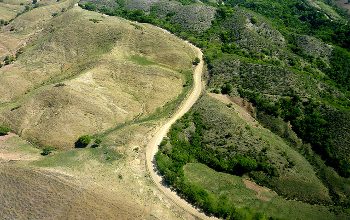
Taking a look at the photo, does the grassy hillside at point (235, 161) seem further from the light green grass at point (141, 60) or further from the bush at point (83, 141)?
the light green grass at point (141, 60)

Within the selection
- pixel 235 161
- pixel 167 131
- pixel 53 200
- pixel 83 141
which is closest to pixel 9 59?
pixel 83 141

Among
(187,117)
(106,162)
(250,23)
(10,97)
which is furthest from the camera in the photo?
(250,23)

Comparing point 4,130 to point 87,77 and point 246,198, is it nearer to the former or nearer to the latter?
point 87,77

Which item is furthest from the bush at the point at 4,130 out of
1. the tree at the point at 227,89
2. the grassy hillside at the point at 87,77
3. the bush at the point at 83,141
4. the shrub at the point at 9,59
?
the tree at the point at 227,89

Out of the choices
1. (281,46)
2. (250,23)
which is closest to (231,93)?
(281,46)

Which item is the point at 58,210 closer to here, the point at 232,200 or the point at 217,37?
the point at 232,200

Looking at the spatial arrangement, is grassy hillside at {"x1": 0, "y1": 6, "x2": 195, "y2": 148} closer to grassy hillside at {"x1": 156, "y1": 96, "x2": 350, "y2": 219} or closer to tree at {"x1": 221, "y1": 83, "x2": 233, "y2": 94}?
tree at {"x1": 221, "y1": 83, "x2": 233, "y2": 94}
